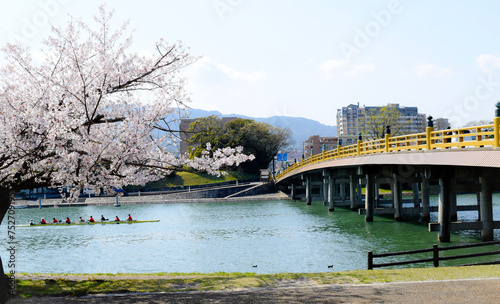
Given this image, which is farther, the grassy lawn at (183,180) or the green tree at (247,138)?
the green tree at (247,138)

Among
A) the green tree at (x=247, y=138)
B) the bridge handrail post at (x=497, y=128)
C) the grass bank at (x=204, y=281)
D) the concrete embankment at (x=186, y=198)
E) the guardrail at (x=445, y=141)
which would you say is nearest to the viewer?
the grass bank at (x=204, y=281)

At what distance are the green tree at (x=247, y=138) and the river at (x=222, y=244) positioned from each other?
5975 cm

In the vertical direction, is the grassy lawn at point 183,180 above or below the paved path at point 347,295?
above

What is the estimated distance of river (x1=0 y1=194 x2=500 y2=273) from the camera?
2586cm

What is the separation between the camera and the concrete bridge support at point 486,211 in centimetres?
2602

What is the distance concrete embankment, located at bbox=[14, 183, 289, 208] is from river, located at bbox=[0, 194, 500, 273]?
111ft

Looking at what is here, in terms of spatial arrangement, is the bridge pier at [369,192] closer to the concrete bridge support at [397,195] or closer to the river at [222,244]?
the river at [222,244]

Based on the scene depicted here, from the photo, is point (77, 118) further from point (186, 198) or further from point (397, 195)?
point (186, 198)

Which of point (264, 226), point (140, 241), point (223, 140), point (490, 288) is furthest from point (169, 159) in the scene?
point (223, 140)

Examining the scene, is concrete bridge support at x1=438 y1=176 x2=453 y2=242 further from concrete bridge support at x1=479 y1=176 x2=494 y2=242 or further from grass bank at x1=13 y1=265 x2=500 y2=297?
grass bank at x1=13 y1=265 x2=500 y2=297

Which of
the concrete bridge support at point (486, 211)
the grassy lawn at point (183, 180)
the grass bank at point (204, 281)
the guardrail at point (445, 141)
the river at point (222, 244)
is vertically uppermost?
the guardrail at point (445, 141)

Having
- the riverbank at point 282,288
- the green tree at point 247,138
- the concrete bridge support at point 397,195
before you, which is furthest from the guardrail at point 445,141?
the green tree at point 247,138

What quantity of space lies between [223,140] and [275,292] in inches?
3883

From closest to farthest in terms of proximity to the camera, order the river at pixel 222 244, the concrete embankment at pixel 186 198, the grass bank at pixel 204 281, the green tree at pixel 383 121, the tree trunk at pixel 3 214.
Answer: the tree trunk at pixel 3 214 < the grass bank at pixel 204 281 < the river at pixel 222 244 < the concrete embankment at pixel 186 198 < the green tree at pixel 383 121
